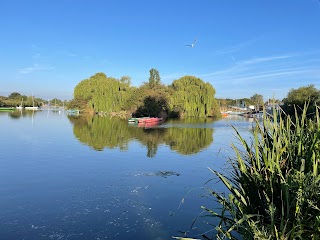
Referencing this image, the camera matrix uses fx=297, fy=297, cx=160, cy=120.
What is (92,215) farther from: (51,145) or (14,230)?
(51,145)

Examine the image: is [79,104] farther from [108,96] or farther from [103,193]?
[103,193]

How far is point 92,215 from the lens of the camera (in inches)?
399

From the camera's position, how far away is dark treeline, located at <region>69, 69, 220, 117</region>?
3078 inches

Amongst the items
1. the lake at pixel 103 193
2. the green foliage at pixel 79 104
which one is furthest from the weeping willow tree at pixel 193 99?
the lake at pixel 103 193

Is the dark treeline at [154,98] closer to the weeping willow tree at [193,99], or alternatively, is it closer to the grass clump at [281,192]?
the weeping willow tree at [193,99]

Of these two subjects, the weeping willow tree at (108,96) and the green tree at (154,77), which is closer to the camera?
the weeping willow tree at (108,96)

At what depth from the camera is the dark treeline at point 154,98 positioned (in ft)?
257

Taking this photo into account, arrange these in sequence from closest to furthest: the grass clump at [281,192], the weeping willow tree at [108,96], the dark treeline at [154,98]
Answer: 1. the grass clump at [281,192]
2. the dark treeline at [154,98]
3. the weeping willow tree at [108,96]

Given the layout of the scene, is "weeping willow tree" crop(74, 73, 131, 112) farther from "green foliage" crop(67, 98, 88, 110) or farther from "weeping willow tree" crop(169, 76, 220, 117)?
"weeping willow tree" crop(169, 76, 220, 117)

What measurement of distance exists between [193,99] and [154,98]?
1261cm

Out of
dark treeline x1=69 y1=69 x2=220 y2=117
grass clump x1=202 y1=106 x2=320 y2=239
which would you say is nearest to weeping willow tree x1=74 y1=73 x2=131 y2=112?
dark treeline x1=69 y1=69 x2=220 y2=117

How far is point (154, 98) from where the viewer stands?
251 ft

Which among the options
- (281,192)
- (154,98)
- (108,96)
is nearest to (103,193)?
(281,192)

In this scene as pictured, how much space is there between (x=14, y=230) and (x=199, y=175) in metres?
10.2
